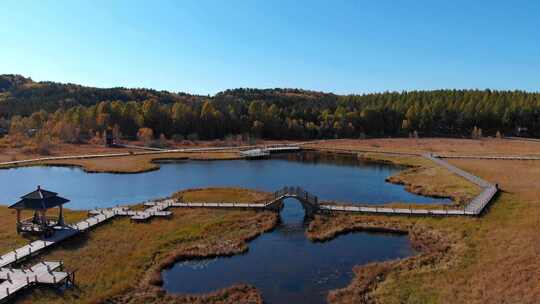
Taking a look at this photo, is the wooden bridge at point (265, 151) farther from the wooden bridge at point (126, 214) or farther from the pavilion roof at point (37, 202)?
the pavilion roof at point (37, 202)

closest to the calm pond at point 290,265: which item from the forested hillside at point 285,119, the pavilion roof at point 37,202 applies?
the pavilion roof at point 37,202

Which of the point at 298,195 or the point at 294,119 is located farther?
the point at 294,119

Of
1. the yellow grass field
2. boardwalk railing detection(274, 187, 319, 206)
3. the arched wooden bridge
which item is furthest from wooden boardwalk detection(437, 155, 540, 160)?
the arched wooden bridge

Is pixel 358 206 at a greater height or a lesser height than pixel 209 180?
greater

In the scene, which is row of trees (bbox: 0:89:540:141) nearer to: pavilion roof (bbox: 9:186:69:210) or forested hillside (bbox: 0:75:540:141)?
forested hillside (bbox: 0:75:540:141)

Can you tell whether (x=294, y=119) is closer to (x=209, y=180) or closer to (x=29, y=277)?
(x=209, y=180)

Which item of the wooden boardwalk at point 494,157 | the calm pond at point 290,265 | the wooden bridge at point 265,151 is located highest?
the wooden boardwalk at point 494,157

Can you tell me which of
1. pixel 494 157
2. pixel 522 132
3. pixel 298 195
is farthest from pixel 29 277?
pixel 522 132
